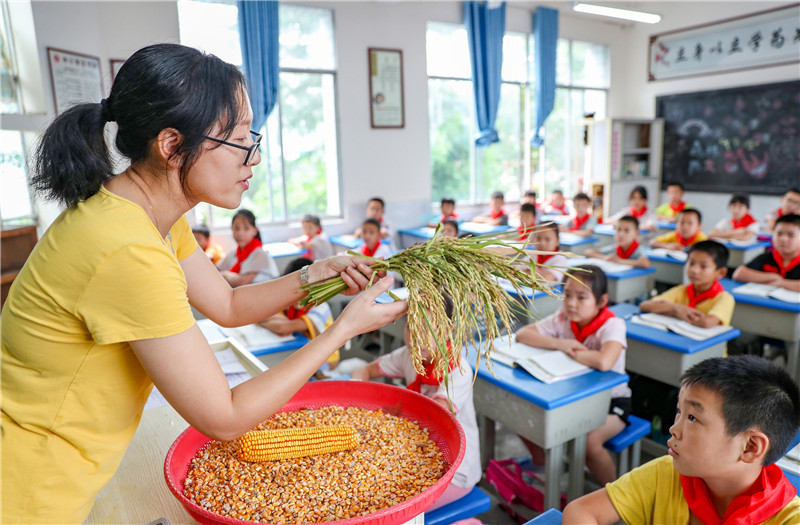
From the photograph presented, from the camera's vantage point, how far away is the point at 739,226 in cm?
592

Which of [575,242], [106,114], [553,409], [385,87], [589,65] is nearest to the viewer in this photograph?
[106,114]

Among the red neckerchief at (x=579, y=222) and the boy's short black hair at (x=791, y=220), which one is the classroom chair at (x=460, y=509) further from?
the red neckerchief at (x=579, y=222)

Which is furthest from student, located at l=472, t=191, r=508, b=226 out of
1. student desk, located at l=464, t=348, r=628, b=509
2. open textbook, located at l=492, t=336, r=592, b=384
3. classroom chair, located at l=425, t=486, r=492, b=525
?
Result: classroom chair, located at l=425, t=486, r=492, b=525

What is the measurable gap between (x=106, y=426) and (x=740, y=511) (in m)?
1.28

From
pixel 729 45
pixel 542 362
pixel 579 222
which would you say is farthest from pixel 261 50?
pixel 729 45

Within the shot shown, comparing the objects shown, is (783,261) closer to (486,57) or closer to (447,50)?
(486,57)

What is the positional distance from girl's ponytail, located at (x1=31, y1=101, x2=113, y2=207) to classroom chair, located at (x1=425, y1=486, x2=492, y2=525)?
132 centimetres

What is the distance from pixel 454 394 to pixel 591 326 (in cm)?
96

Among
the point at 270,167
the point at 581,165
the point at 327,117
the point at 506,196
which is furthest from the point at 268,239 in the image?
the point at 581,165

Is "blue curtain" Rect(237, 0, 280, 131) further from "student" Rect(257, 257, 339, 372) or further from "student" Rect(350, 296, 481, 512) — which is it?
"student" Rect(350, 296, 481, 512)

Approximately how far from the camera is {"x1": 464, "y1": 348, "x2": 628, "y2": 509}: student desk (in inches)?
79.0

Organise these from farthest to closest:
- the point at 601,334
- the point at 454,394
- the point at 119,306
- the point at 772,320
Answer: the point at 772,320
the point at 601,334
the point at 454,394
the point at 119,306

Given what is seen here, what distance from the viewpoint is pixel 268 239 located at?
21.3ft

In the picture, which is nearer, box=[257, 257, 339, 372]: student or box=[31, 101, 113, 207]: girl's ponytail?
box=[31, 101, 113, 207]: girl's ponytail
